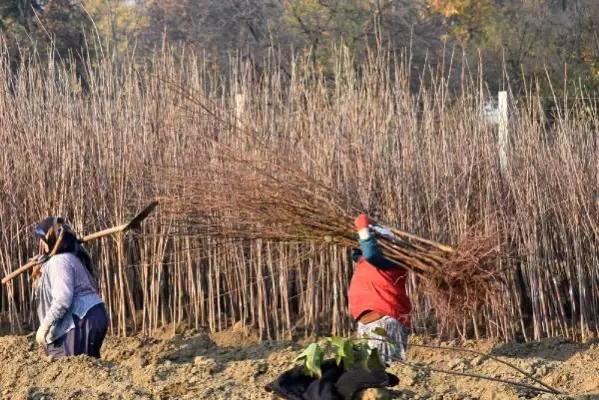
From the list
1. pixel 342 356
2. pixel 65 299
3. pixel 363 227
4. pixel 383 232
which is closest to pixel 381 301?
pixel 383 232

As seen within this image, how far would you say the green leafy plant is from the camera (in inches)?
168

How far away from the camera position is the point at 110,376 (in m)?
5.65

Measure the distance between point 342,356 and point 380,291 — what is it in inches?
82.7

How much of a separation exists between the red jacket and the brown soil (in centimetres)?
41

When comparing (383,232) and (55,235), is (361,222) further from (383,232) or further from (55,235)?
(55,235)

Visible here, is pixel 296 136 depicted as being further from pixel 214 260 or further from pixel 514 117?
pixel 514 117

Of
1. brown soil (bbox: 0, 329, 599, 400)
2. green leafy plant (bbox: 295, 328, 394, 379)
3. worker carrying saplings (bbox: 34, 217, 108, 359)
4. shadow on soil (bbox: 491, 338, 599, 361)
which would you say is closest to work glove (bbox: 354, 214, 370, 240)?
brown soil (bbox: 0, 329, 599, 400)

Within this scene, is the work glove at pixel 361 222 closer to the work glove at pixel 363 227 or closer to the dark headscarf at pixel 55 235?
the work glove at pixel 363 227

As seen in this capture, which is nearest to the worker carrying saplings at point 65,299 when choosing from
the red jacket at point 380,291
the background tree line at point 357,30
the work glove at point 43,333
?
the work glove at point 43,333

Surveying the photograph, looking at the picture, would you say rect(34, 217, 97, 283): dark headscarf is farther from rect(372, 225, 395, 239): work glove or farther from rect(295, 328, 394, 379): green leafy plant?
rect(295, 328, 394, 379): green leafy plant

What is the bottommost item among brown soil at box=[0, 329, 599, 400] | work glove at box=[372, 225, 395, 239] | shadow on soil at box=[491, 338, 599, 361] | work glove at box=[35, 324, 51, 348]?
shadow on soil at box=[491, 338, 599, 361]

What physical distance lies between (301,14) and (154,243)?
1200cm

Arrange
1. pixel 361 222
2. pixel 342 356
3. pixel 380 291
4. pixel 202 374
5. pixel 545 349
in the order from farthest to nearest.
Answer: pixel 545 349, pixel 380 291, pixel 361 222, pixel 202 374, pixel 342 356

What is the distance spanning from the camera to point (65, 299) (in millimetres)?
6320
